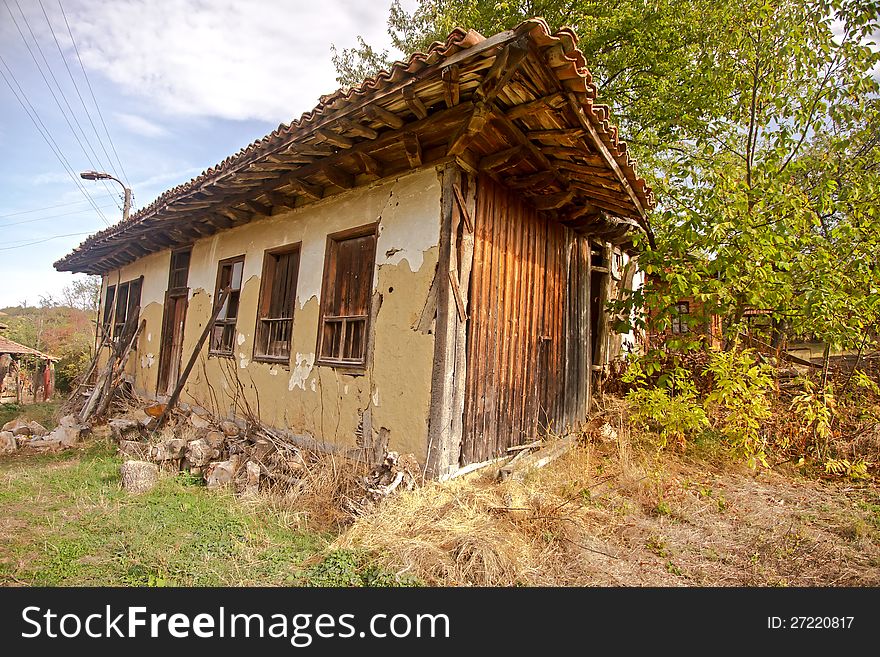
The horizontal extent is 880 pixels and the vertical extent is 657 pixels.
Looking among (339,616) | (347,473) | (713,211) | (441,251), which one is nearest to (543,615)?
(339,616)

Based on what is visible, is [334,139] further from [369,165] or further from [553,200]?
[553,200]

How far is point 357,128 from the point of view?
3980mm

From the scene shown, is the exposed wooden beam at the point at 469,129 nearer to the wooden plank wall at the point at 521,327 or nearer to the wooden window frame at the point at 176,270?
the wooden plank wall at the point at 521,327

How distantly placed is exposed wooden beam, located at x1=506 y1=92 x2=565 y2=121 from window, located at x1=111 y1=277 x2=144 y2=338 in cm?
920

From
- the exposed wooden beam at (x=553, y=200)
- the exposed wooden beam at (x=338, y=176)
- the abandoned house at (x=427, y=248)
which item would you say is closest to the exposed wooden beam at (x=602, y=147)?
the abandoned house at (x=427, y=248)

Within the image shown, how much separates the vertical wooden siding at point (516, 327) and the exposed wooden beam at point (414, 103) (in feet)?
3.46

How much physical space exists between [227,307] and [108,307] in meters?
6.70

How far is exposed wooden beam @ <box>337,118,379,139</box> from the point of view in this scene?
12.8 feet

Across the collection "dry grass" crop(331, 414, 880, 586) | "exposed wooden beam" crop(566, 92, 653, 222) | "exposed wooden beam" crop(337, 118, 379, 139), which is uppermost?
"exposed wooden beam" crop(337, 118, 379, 139)

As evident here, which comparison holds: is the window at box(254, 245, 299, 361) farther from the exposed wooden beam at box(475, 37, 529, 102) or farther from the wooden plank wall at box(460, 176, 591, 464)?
the exposed wooden beam at box(475, 37, 529, 102)

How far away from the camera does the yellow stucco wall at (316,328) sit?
432cm

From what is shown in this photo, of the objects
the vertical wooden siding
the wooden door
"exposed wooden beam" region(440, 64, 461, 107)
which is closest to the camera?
"exposed wooden beam" region(440, 64, 461, 107)

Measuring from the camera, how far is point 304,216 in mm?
5785

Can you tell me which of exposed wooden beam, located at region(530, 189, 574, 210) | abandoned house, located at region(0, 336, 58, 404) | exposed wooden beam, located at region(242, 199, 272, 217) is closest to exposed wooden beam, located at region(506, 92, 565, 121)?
exposed wooden beam, located at region(530, 189, 574, 210)
